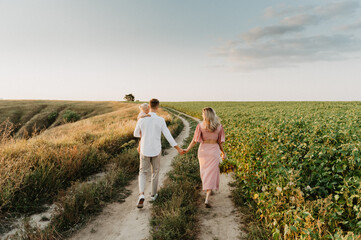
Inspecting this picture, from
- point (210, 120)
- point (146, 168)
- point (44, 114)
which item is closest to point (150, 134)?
point (146, 168)

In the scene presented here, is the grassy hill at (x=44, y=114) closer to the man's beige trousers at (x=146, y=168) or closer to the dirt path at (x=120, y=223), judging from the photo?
the dirt path at (x=120, y=223)

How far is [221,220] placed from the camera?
5.16m

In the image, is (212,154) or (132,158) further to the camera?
(132,158)

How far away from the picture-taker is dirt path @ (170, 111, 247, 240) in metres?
4.55

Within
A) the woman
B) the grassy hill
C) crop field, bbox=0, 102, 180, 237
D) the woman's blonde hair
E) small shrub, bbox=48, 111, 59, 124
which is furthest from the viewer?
small shrub, bbox=48, 111, 59, 124

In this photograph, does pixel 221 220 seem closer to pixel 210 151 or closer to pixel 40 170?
pixel 210 151

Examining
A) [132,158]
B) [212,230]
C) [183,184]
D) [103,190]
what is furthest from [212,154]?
[132,158]

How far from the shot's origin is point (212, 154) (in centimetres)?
598

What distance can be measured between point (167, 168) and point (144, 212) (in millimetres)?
3785

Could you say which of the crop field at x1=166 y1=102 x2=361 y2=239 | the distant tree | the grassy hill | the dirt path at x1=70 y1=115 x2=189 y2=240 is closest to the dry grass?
the dirt path at x1=70 y1=115 x2=189 y2=240

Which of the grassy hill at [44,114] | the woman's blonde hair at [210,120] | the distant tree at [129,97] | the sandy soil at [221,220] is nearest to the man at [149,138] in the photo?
the woman's blonde hair at [210,120]

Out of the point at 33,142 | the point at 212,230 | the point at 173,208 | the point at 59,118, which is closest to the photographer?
the point at 212,230

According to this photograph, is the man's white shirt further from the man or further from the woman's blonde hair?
the woman's blonde hair

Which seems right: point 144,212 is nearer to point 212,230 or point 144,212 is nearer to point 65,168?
point 212,230
